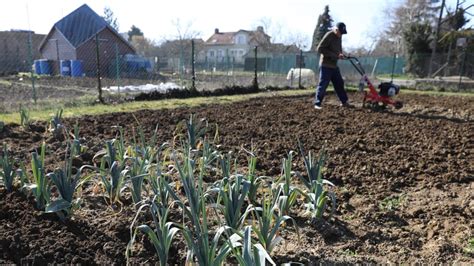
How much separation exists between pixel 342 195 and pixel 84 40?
27.8 m

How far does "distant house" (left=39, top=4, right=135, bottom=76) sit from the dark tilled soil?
2116cm

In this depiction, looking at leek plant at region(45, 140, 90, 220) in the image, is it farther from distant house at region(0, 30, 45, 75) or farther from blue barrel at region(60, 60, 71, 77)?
distant house at region(0, 30, 45, 75)

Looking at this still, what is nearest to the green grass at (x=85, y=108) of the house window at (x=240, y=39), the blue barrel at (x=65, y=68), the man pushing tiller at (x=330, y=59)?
the man pushing tiller at (x=330, y=59)

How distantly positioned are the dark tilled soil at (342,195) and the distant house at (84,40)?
833 inches

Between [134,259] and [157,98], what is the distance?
28.6ft

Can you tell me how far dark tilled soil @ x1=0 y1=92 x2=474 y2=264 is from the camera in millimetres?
2506

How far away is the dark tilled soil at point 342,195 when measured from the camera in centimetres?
251

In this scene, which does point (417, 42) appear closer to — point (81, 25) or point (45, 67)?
point (81, 25)

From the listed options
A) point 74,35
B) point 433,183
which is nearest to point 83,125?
point 433,183

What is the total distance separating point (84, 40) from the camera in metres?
27.5

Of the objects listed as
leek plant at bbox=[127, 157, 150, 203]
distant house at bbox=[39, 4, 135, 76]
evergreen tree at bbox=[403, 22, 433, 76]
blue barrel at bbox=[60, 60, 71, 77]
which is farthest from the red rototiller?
evergreen tree at bbox=[403, 22, 433, 76]

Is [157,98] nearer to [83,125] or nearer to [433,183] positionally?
[83,125]

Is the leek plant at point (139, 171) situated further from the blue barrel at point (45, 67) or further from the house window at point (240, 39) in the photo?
the house window at point (240, 39)

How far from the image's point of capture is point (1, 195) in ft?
10.5
